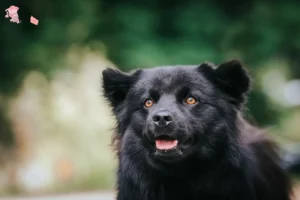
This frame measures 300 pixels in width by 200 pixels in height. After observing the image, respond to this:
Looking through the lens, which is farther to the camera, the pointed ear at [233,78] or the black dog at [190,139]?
the pointed ear at [233,78]

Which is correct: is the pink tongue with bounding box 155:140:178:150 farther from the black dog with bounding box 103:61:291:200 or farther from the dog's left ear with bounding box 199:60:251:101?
the dog's left ear with bounding box 199:60:251:101

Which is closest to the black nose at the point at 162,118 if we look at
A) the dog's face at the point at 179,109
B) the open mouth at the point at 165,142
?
the dog's face at the point at 179,109

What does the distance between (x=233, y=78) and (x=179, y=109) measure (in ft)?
1.94

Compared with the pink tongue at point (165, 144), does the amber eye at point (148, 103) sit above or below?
above

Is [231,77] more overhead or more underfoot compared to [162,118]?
more overhead

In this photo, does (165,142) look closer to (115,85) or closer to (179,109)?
(179,109)

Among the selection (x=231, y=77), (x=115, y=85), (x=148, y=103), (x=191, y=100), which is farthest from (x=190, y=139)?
(x=115, y=85)

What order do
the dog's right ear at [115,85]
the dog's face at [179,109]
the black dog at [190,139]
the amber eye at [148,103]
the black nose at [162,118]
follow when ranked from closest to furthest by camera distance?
the black nose at [162,118] < the dog's face at [179,109] < the black dog at [190,139] < the amber eye at [148,103] < the dog's right ear at [115,85]

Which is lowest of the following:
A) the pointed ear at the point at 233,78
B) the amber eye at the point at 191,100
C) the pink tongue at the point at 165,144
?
the pink tongue at the point at 165,144

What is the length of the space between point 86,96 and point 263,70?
301 cm

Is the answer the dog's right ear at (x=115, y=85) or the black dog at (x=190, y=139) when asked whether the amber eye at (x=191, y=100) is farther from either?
the dog's right ear at (x=115, y=85)

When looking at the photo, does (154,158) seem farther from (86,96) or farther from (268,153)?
(86,96)

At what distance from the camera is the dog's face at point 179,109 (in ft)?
18.4

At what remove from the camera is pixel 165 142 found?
5.68m
